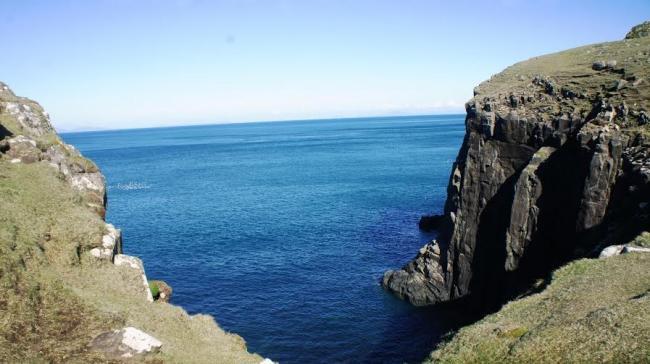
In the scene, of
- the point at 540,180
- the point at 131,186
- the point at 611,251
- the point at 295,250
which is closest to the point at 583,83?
the point at 540,180

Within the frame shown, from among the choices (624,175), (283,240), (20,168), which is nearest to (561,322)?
(624,175)

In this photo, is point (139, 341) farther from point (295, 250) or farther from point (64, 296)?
point (295, 250)

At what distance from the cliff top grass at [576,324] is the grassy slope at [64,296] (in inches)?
565

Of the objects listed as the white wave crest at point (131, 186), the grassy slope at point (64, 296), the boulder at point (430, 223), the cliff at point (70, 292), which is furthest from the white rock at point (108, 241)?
the white wave crest at point (131, 186)

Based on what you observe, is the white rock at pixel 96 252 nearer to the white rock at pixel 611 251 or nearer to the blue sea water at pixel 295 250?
the blue sea water at pixel 295 250

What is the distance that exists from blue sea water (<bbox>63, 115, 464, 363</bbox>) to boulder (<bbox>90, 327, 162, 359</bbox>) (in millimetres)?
21999

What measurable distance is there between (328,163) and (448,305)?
117 metres

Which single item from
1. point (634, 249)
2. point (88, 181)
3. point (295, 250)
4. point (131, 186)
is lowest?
point (295, 250)

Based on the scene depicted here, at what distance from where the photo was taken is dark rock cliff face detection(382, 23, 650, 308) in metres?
45.4

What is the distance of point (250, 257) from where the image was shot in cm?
7119

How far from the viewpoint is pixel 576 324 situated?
25766 millimetres

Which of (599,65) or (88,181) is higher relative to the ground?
(599,65)

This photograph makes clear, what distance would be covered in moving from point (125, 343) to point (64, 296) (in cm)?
654

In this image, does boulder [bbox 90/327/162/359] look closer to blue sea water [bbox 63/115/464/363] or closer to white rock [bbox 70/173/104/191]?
blue sea water [bbox 63/115/464/363]
